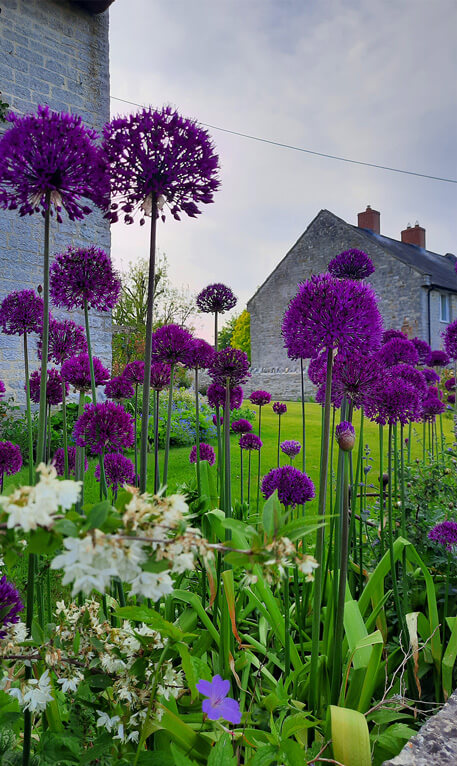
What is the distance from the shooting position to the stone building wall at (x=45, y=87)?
6.28 meters

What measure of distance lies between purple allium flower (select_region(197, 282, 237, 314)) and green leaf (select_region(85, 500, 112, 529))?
214 cm

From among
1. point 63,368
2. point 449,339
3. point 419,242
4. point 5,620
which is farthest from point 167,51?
point 419,242

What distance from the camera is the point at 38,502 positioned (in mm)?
474

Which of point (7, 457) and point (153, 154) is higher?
point (153, 154)

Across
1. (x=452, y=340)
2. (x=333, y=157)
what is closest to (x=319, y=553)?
(x=452, y=340)

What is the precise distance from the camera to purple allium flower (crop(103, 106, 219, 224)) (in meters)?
1.13

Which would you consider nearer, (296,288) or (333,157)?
(333,157)

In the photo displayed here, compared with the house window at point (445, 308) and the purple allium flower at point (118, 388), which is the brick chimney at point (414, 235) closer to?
the house window at point (445, 308)

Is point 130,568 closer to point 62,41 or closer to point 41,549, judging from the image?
point 41,549

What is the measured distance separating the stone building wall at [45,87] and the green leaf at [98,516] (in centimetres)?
620

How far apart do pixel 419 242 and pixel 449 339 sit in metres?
23.8

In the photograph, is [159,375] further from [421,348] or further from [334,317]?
[421,348]

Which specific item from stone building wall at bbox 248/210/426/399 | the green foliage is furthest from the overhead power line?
the green foliage

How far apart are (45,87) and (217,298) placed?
6228mm
